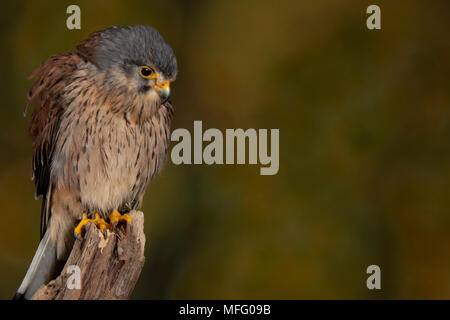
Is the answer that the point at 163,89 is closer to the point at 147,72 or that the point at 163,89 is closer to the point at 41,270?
the point at 147,72

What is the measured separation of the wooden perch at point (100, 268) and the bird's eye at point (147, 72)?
0.71m

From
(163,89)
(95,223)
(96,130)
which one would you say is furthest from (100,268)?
(163,89)

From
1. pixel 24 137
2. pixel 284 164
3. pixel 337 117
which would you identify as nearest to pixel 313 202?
pixel 284 164

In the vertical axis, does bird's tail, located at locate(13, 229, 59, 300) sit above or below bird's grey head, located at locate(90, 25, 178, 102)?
below

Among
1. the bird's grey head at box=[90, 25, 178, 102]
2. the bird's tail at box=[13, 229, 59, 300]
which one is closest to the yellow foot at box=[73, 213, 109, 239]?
the bird's tail at box=[13, 229, 59, 300]

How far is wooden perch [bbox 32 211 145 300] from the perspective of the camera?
280 centimetres

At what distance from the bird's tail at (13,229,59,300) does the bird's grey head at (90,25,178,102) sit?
A: 870 millimetres

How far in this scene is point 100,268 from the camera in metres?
2.82

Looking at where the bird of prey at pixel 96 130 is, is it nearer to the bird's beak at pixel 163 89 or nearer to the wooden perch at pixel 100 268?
the bird's beak at pixel 163 89

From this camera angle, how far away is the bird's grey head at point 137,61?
282 cm

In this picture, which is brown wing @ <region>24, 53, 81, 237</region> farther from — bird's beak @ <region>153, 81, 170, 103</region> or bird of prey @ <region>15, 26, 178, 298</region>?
bird's beak @ <region>153, 81, 170, 103</region>

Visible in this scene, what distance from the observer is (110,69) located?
9.69ft

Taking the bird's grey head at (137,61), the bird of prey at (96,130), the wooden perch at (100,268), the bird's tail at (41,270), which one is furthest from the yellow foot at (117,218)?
the bird's grey head at (137,61)
